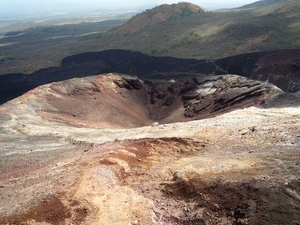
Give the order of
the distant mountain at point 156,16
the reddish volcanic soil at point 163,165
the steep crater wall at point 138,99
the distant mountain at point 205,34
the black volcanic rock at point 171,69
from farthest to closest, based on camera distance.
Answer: the distant mountain at point 156,16 < the distant mountain at point 205,34 < the black volcanic rock at point 171,69 < the steep crater wall at point 138,99 < the reddish volcanic soil at point 163,165

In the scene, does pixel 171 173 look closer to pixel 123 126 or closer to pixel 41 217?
pixel 41 217

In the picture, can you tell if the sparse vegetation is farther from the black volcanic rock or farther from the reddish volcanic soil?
the reddish volcanic soil

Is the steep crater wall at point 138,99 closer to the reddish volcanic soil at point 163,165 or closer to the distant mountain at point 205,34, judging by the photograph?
the reddish volcanic soil at point 163,165

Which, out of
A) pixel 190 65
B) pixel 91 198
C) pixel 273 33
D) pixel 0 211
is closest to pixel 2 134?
pixel 0 211

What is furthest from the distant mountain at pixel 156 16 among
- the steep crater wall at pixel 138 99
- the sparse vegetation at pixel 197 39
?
the steep crater wall at pixel 138 99

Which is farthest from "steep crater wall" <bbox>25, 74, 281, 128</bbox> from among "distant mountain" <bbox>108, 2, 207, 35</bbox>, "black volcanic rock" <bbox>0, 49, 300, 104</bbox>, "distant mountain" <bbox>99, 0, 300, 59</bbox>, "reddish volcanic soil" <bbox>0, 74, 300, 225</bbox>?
"distant mountain" <bbox>108, 2, 207, 35</bbox>

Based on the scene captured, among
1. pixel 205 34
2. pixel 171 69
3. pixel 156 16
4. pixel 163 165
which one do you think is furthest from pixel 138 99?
pixel 156 16
